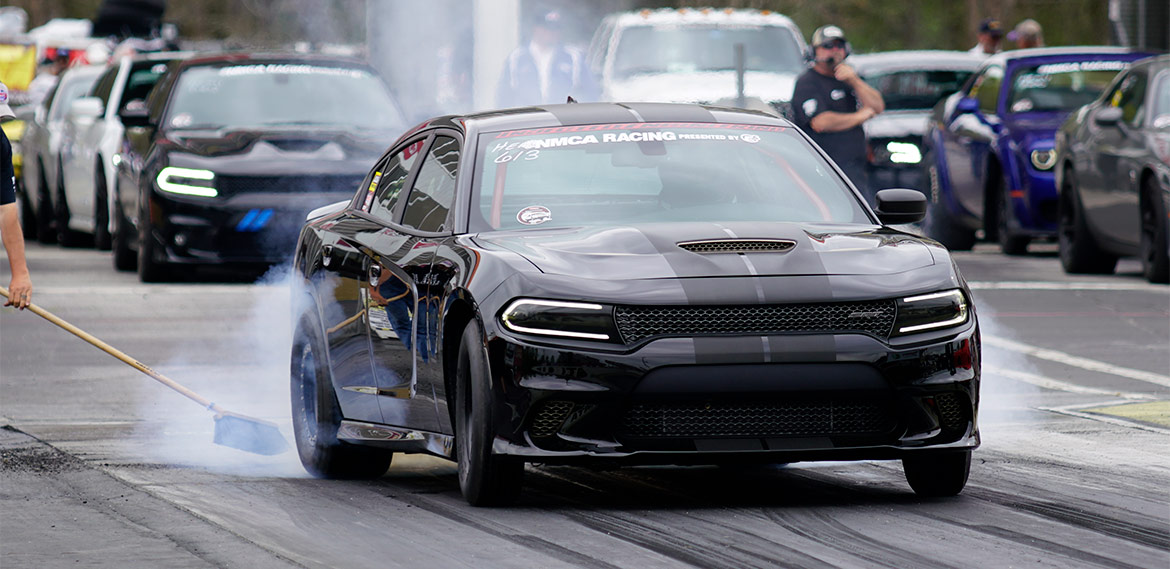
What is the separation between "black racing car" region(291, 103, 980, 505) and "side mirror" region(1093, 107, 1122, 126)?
890 cm

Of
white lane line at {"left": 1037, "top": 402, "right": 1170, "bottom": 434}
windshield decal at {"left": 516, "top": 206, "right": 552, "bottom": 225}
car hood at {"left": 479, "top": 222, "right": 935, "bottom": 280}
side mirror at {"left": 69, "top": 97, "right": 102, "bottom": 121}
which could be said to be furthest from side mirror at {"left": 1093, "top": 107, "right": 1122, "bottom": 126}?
windshield decal at {"left": 516, "top": 206, "right": 552, "bottom": 225}

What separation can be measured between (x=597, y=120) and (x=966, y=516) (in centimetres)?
211

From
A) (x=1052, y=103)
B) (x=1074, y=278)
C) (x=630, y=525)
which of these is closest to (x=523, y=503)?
(x=630, y=525)

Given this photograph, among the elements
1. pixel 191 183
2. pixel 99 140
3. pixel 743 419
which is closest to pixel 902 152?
pixel 191 183

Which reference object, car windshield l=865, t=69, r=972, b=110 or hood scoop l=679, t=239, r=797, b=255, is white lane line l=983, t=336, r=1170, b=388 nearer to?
hood scoop l=679, t=239, r=797, b=255

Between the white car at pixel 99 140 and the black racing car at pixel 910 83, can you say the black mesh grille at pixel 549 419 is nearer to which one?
the white car at pixel 99 140

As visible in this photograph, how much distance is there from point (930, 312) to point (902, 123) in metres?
15.9

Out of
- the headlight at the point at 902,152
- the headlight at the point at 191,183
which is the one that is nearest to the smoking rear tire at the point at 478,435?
the headlight at the point at 902,152

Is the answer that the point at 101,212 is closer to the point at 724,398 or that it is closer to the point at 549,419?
the point at 549,419

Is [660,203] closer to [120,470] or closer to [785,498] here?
[785,498]

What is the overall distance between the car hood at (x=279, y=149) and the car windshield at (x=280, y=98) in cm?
37

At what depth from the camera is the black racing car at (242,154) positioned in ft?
55.9

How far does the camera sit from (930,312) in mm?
7336

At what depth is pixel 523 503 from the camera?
7.59m
